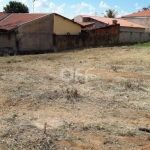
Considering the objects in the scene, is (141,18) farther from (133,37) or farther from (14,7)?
(14,7)

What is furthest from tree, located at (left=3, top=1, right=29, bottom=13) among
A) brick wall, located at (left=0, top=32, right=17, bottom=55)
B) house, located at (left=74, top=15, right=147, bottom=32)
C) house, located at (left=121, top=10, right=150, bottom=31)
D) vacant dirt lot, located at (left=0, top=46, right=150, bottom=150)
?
vacant dirt lot, located at (left=0, top=46, right=150, bottom=150)

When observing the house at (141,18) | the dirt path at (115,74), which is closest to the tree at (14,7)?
the house at (141,18)

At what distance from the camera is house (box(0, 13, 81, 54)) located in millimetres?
20719

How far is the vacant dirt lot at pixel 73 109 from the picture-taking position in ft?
19.3

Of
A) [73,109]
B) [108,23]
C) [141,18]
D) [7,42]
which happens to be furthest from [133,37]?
[73,109]

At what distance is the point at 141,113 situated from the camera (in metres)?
8.01

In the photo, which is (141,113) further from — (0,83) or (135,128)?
(0,83)

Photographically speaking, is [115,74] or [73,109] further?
[115,74]

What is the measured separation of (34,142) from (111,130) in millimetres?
1966

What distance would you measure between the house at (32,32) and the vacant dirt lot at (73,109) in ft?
23.5

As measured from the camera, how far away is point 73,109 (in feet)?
26.3

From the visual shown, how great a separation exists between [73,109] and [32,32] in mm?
14844

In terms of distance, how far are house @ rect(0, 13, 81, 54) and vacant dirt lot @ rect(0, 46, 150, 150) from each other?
23.5 feet

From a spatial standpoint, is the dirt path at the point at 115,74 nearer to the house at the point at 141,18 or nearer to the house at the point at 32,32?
the house at the point at 32,32
